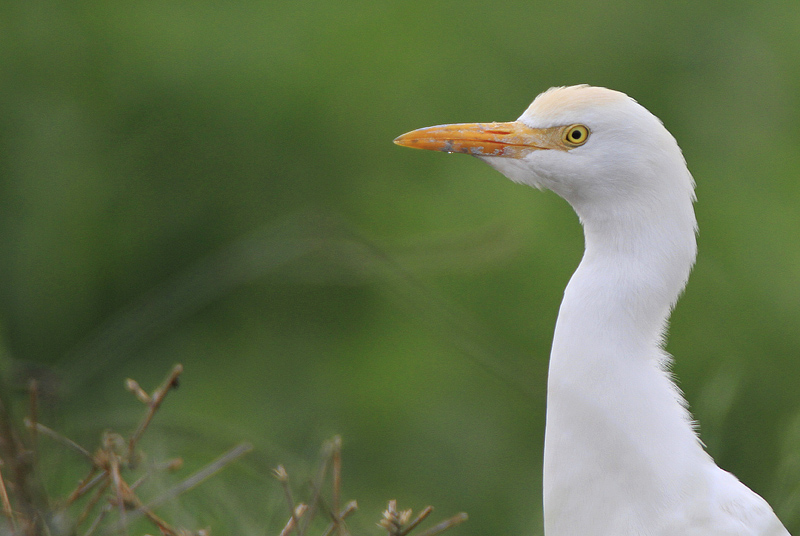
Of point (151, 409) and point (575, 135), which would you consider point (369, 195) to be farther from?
point (151, 409)

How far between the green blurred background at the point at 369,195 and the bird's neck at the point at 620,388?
179cm

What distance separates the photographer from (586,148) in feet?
3.94

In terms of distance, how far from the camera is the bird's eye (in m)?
1.21

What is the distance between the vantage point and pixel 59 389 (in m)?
0.77

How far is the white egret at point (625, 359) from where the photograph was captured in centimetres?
114

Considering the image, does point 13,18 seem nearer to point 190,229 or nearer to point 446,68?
point 190,229

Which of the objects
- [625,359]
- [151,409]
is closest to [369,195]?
[625,359]

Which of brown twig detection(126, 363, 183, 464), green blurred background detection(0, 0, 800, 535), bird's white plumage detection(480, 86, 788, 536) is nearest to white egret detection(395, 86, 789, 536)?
bird's white plumage detection(480, 86, 788, 536)

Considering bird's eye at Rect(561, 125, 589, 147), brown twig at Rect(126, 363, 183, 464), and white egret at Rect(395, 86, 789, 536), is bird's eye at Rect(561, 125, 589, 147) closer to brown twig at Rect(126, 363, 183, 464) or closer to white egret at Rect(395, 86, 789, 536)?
white egret at Rect(395, 86, 789, 536)

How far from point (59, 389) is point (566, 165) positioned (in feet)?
2.53

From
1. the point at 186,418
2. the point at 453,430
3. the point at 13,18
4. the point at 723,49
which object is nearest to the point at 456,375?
the point at 453,430

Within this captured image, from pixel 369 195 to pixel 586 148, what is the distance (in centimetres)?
233

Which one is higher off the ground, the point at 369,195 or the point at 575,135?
the point at 575,135

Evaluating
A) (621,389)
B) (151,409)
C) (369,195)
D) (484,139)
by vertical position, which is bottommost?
(369,195)
